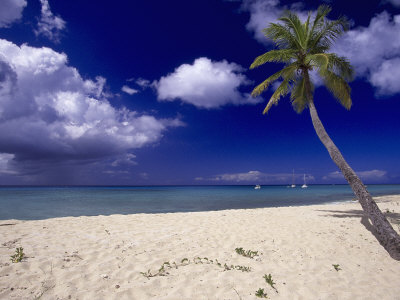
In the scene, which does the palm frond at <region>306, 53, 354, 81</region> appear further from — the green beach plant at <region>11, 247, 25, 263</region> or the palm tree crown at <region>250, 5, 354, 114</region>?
the green beach plant at <region>11, 247, 25, 263</region>

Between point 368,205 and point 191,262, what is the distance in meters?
6.35

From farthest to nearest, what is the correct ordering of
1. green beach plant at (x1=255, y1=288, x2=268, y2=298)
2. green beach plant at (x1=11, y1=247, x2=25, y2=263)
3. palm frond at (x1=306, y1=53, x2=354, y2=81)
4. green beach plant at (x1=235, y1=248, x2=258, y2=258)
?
palm frond at (x1=306, y1=53, x2=354, y2=81) < green beach plant at (x1=235, y1=248, x2=258, y2=258) < green beach plant at (x1=11, y1=247, x2=25, y2=263) < green beach plant at (x1=255, y1=288, x2=268, y2=298)

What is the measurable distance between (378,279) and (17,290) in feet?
23.3

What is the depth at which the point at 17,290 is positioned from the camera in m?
3.70

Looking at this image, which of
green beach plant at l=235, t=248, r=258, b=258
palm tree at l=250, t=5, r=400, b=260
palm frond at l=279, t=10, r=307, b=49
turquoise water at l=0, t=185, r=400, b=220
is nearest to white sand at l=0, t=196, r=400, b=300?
green beach plant at l=235, t=248, r=258, b=258

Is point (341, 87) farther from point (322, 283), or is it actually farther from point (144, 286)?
point (144, 286)

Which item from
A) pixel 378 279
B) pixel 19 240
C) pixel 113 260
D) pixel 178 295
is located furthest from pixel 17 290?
pixel 378 279

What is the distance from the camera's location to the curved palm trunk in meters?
6.30

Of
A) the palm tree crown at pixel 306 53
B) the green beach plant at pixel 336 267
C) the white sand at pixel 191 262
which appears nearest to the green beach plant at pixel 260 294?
the white sand at pixel 191 262

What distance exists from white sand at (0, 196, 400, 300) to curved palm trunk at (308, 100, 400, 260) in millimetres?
367

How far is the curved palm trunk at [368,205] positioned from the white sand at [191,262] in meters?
0.37

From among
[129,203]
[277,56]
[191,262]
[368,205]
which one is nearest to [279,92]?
[277,56]

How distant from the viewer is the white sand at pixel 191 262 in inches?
155

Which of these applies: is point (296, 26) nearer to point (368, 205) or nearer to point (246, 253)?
point (368, 205)
